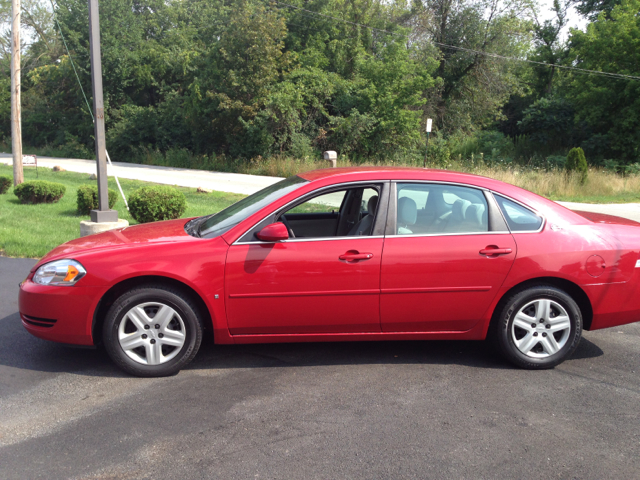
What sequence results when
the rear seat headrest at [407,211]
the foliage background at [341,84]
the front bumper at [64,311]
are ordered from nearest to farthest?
the front bumper at [64,311] < the rear seat headrest at [407,211] < the foliage background at [341,84]

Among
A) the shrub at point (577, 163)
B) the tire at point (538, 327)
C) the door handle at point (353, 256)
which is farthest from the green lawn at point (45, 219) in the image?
the shrub at point (577, 163)

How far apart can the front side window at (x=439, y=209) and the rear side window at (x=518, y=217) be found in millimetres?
159

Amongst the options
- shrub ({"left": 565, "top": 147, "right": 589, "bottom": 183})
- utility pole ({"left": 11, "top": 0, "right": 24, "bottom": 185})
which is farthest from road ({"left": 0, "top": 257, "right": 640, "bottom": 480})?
shrub ({"left": 565, "top": 147, "right": 589, "bottom": 183})

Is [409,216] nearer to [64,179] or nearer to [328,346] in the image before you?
[328,346]

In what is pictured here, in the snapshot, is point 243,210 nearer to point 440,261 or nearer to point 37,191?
point 440,261

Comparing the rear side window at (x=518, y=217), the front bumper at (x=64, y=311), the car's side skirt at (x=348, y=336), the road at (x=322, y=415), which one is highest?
the rear side window at (x=518, y=217)

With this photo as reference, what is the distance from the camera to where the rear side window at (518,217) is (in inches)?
179

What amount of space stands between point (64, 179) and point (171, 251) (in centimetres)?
2057

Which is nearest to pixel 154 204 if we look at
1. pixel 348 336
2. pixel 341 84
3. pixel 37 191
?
pixel 37 191

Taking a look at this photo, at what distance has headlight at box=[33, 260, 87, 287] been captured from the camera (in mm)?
4219

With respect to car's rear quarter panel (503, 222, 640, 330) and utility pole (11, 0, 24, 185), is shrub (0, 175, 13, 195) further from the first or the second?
car's rear quarter panel (503, 222, 640, 330)

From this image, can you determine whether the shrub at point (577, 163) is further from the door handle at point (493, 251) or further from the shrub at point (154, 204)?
the door handle at point (493, 251)

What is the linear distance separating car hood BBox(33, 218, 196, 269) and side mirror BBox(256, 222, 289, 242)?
619 mm

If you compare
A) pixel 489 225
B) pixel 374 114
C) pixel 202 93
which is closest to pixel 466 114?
pixel 374 114
